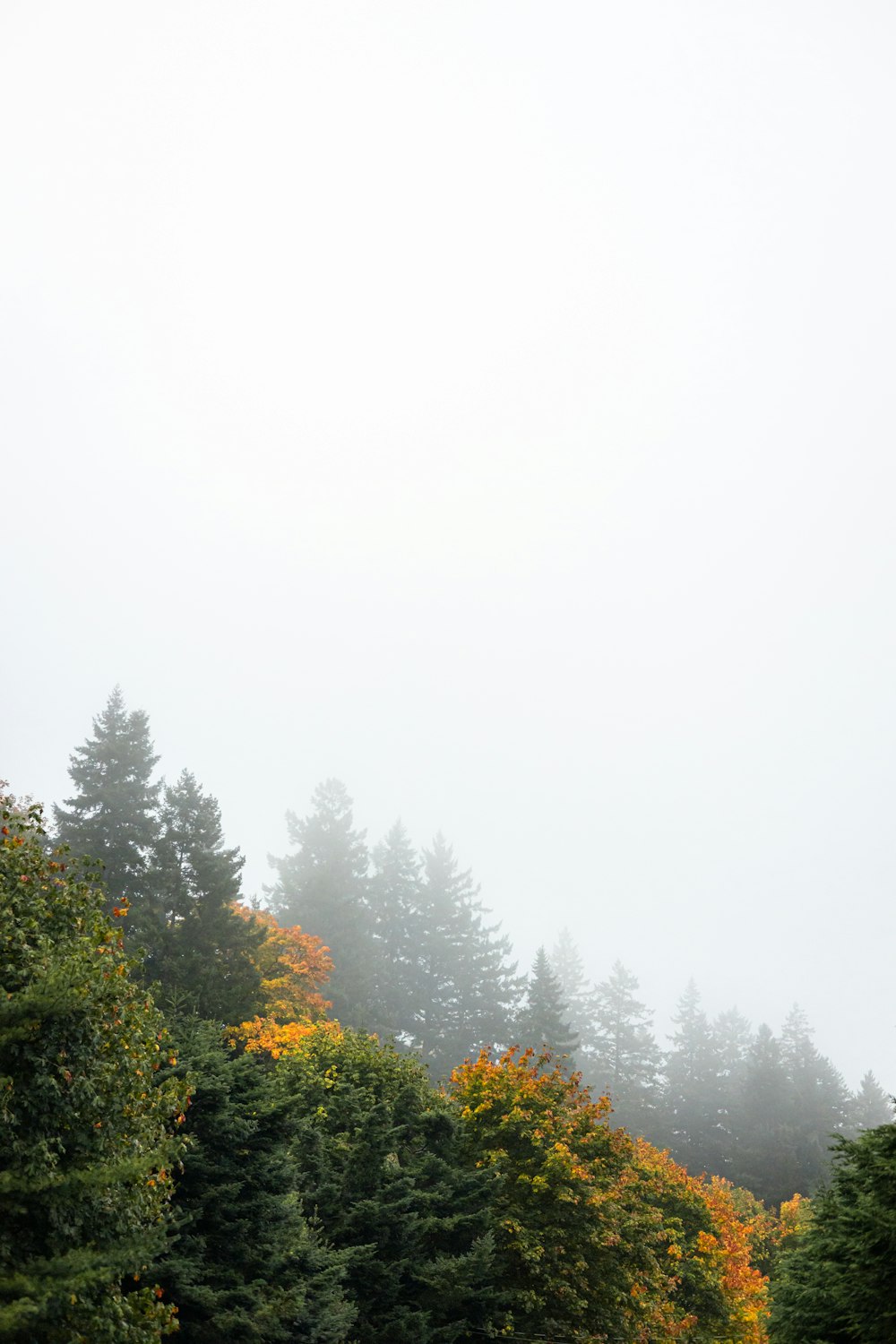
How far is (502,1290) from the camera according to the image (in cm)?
2477

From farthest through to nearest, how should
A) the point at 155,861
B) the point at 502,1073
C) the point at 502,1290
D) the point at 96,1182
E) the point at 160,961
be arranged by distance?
1. the point at 155,861
2. the point at 160,961
3. the point at 502,1073
4. the point at 502,1290
5. the point at 96,1182

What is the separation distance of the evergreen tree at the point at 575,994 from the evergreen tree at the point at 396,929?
1381cm

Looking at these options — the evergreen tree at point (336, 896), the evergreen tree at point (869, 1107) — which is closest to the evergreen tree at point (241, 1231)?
the evergreen tree at point (336, 896)

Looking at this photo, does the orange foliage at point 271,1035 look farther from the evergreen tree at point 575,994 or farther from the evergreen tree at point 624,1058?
the evergreen tree at point 624,1058

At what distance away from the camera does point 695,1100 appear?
8500 centimetres

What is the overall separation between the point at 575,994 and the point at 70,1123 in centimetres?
9348

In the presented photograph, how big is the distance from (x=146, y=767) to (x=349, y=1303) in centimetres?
3055

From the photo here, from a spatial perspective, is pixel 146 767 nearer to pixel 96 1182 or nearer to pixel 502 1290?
pixel 502 1290

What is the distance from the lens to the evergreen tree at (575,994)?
89.0 meters

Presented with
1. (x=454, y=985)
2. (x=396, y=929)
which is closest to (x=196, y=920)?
(x=454, y=985)

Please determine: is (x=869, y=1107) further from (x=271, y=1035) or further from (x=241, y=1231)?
(x=241, y=1231)

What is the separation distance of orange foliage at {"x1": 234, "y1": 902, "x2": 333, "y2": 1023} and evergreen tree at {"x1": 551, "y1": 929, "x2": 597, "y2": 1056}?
125 ft

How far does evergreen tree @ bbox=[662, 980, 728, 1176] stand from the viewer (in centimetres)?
8000

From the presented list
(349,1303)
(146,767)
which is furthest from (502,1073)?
(146,767)
